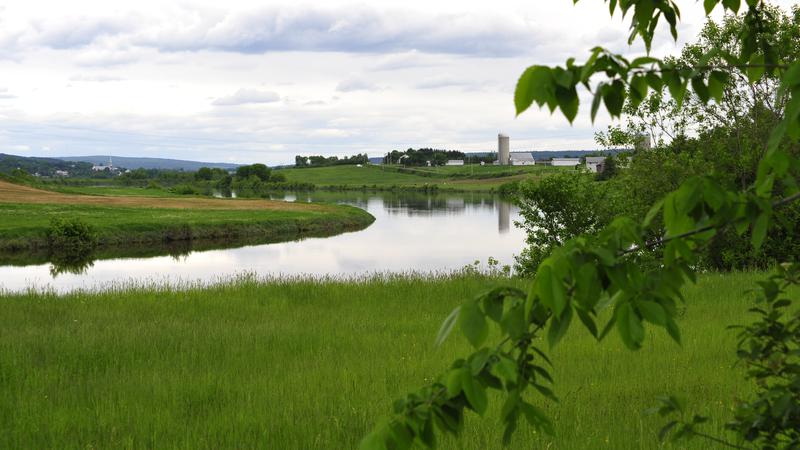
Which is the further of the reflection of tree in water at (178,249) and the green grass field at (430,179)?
the green grass field at (430,179)

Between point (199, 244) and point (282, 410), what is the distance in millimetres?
46276

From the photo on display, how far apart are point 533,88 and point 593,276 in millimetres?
581

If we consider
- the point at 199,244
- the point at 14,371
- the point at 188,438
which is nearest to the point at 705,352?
the point at 188,438

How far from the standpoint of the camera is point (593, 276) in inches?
82.2

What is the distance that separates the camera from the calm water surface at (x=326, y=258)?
32.3 metres

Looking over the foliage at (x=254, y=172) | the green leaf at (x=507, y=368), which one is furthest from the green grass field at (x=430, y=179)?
the green leaf at (x=507, y=368)

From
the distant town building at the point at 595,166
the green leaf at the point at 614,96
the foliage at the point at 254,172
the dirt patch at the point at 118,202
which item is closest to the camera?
the green leaf at the point at 614,96

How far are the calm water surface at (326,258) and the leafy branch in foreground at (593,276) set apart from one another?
2123cm

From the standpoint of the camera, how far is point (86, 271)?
1404 inches

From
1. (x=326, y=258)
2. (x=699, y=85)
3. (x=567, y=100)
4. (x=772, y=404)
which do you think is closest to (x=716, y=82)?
(x=699, y=85)

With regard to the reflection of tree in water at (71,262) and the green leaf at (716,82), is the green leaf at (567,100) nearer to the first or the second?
the green leaf at (716,82)

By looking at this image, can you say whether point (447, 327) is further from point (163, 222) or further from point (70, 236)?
point (163, 222)

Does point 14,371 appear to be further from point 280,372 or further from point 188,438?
point 188,438

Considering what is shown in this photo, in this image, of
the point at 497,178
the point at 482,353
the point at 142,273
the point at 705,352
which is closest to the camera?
the point at 482,353
